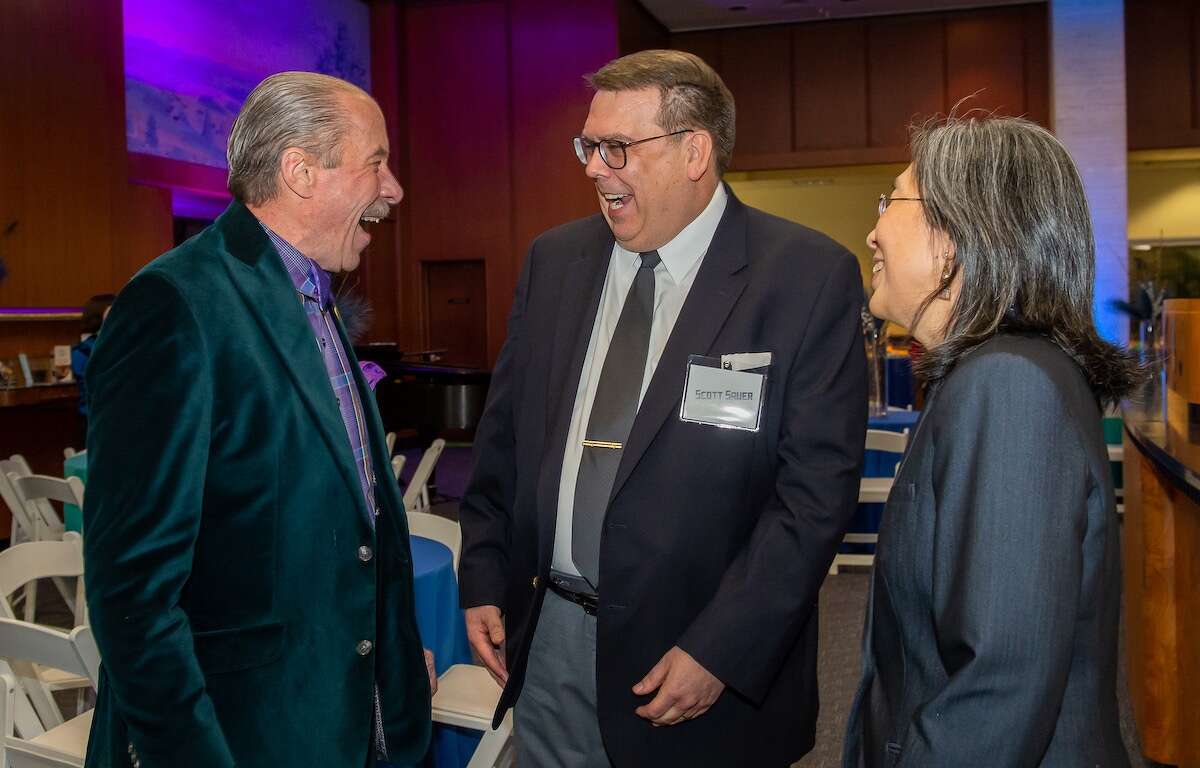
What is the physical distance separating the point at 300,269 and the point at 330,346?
13 centimetres

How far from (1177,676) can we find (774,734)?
73.7 inches

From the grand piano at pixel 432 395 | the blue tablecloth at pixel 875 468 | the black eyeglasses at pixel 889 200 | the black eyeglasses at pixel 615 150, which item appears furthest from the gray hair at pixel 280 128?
the grand piano at pixel 432 395

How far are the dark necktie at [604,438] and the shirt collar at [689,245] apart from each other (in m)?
0.12

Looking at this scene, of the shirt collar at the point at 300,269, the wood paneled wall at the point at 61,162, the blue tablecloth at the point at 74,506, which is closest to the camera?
the shirt collar at the point at 300,269

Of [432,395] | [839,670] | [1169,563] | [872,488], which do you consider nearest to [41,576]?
[839,670]

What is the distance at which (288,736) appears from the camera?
4.55 feet

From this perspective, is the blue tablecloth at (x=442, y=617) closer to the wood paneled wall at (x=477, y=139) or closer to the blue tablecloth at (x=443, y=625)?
the blue tablecloth at (x=443, y=625)

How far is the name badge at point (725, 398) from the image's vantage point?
1.66 m

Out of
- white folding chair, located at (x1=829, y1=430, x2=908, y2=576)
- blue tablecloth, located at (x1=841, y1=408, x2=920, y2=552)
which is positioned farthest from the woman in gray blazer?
blue tablecloth, located at (x1=841, y1=408, x2=920, y2=552)

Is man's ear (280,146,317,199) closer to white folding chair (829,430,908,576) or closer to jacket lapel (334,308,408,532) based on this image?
jacket lapel (334,308,408,532)

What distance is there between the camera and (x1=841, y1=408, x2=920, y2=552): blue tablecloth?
5.55 metres

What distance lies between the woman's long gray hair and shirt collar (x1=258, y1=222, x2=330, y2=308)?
877 millimetres

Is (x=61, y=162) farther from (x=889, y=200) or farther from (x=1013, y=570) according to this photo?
(x=1013, y=570)

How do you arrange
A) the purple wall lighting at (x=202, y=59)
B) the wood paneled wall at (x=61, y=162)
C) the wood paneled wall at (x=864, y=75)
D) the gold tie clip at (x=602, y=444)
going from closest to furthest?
1. the gold tie clip at (x=602, y=444)
2. the wood paneled wall at (x=61, y=162)
3. the purple wall lighting at (x=202, y=59)
4. the wood paneled wall at (x=864, y=75)
